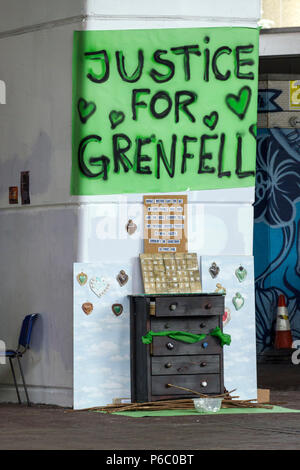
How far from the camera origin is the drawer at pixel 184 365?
868 cm

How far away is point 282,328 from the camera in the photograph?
571 inches

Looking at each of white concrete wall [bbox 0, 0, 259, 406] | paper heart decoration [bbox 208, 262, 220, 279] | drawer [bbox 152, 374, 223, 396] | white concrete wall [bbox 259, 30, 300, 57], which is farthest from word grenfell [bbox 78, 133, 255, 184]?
white concrete wall [bbox 259, 30, 300, 57]

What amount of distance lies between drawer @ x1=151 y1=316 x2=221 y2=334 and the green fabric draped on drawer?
2.0 inches

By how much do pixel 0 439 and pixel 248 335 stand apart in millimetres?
3229

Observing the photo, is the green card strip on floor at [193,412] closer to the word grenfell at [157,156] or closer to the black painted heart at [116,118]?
the word grenfell at [157,156]

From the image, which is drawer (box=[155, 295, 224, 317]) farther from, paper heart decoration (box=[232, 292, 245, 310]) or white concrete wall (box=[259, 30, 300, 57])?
white concrete wall (box=[259, 30, 300, 57])

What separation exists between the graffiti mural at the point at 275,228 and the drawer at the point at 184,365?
600cm

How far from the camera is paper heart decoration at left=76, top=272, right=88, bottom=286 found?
898 centimetres

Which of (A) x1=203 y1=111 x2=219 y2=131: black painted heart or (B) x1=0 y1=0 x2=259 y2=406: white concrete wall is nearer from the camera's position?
(B) x1=0 y1=0 x2=259 y2=406: white concrete wall

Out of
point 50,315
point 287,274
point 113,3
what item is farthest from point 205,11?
point 287,274

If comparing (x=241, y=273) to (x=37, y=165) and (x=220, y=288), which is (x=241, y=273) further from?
(x=37, y=165)

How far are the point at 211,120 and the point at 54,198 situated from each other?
166 centimetres

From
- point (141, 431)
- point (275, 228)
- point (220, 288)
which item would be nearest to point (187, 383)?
point (220, 288)

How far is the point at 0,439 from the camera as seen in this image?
22.5ft
